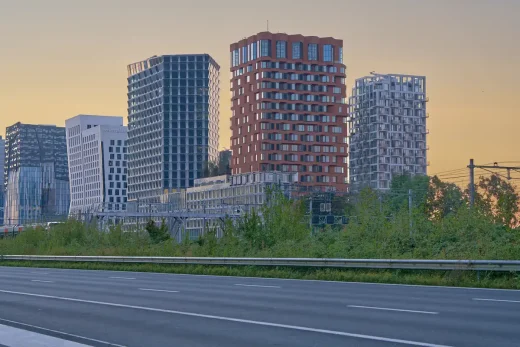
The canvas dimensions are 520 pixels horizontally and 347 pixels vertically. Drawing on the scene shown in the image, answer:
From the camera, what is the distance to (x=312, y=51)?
572ft

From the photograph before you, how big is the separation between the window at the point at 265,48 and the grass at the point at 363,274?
425 feet

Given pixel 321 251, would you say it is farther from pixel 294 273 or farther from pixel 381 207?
pixel 381 207

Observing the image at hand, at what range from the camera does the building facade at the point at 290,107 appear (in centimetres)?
16788

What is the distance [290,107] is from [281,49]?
40.3ft

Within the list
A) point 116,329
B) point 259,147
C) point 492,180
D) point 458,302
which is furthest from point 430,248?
point 259,147

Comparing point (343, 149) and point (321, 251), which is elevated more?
point (343, 149)

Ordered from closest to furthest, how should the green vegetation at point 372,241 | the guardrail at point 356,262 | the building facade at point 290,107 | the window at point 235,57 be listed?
the guardrail at point 356,262 < the green vegetation at point 372,241 < the building facade at point 290,107 < the window at point 235,57

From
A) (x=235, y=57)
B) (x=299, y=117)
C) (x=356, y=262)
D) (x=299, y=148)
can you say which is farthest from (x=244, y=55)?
(x=356, y=262)

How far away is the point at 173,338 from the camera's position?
1317cm

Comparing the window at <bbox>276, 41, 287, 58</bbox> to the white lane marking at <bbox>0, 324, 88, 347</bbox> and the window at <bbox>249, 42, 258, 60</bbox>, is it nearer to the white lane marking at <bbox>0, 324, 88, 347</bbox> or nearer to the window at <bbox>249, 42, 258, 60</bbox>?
the window at <bbox>249, 42, 258, 60</bbox>

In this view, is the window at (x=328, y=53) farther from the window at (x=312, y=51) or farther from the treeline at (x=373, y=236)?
the treeline at (x=373, y=236)

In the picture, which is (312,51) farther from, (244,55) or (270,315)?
(270,315)

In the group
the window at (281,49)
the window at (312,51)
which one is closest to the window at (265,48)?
the window at (281,49)

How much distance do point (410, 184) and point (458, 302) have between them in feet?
534
